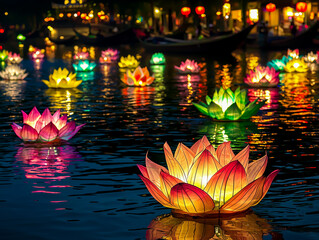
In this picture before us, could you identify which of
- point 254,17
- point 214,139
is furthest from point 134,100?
point 254,17

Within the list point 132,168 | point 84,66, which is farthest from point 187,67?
point 132,168

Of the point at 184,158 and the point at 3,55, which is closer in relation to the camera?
the point at 184,158

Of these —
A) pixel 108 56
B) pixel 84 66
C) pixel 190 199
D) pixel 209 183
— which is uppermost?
pixel 108 56

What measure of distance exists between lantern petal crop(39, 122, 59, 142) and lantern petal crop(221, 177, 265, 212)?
14.2ft

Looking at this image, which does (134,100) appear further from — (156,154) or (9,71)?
(9,71)

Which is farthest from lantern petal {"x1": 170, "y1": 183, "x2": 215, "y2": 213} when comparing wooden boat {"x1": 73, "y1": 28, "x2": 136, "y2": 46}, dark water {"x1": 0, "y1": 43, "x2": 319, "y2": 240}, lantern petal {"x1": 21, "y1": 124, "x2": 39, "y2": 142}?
wooden boat {"x1": 73, "y1": 28, "x2": 136, "y2": 46}

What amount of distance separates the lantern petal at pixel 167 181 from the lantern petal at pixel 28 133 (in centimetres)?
Answer: 428

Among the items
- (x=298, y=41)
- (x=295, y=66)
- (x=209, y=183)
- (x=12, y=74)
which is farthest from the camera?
(x=298, y=41)

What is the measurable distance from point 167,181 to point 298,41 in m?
41.2

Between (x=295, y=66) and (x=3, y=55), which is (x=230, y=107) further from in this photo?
(x=3, y=55)

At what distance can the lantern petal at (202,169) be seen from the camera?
5246 mm

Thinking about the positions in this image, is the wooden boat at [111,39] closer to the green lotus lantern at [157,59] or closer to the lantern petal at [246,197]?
the green lotus lantern at [157,59]

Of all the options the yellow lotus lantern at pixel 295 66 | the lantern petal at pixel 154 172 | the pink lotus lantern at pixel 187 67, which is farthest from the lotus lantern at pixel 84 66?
the lantern petal at pixel 154 172

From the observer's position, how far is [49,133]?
9.38m
